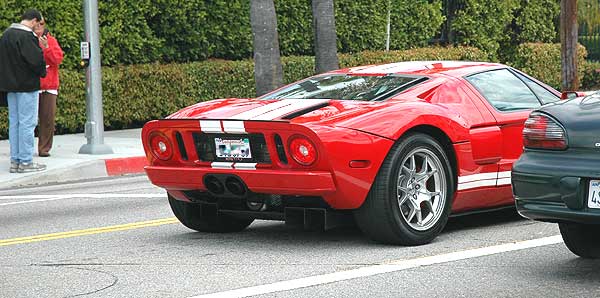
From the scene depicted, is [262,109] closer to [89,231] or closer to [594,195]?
[89,231]

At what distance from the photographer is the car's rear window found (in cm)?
862

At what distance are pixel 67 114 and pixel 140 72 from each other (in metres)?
1.61

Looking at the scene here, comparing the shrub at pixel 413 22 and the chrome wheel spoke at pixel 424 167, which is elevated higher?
the shrub at pixel 413 22

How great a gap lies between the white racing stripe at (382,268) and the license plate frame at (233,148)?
1199mm

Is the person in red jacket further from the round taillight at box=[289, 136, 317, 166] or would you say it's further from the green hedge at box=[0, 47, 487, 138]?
the round taillight at box=[289, 136, 317, 166]

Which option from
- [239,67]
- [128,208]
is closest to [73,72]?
[239,67]

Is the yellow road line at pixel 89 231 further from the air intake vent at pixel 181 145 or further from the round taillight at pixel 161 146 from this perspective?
the air intake vent at pixel 181 145

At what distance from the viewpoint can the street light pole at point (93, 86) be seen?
16.0m

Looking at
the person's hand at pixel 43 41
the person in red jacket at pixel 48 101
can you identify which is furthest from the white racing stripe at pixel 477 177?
the person in red jacket at pixel 48 101

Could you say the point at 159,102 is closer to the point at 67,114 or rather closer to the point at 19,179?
the point at 67,114

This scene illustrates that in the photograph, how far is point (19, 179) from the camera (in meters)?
Result: 14.3

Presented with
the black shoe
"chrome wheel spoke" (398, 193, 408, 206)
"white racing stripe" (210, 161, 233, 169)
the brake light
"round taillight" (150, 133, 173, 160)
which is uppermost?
the brake light

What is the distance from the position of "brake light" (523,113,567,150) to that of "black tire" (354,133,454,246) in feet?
3.55

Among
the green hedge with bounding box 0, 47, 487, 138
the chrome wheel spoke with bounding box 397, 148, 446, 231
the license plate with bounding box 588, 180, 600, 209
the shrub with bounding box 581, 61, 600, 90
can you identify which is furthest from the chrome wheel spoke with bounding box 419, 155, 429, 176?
the shrub with bounding box 581, 61, 600, 90
